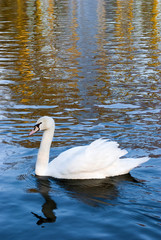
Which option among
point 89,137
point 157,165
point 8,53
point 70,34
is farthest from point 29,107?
point 70,34

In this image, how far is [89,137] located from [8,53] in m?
13.3

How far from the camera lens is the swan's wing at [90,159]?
7.94m

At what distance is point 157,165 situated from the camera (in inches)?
340

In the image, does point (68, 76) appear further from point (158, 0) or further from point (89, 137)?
point (158, 0)

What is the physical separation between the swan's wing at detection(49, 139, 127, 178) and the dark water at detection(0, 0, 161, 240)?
24 centimetres

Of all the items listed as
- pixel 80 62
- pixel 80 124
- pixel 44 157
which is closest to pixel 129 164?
pixel 44 157

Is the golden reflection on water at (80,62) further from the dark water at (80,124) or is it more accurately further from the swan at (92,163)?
the swan at (92,163)

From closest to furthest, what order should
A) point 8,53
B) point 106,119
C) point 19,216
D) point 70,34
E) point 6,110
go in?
point 19,216 < point 106,119 < point 6,110 < point 8,53 < point 70,34

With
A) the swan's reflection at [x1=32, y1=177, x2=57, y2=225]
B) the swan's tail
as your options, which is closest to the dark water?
the swan's reflection at [x1=32, y1=177, x2=57, y2=225]

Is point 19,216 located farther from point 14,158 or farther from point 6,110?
point 6,110

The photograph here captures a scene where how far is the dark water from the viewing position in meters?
6.78

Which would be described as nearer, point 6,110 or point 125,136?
point 125,136

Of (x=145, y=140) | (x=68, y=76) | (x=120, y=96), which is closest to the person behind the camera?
(x=145, y=140)

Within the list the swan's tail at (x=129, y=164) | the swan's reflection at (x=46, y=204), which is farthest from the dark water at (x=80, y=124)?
the swan's tail at (x=129, y=164)
